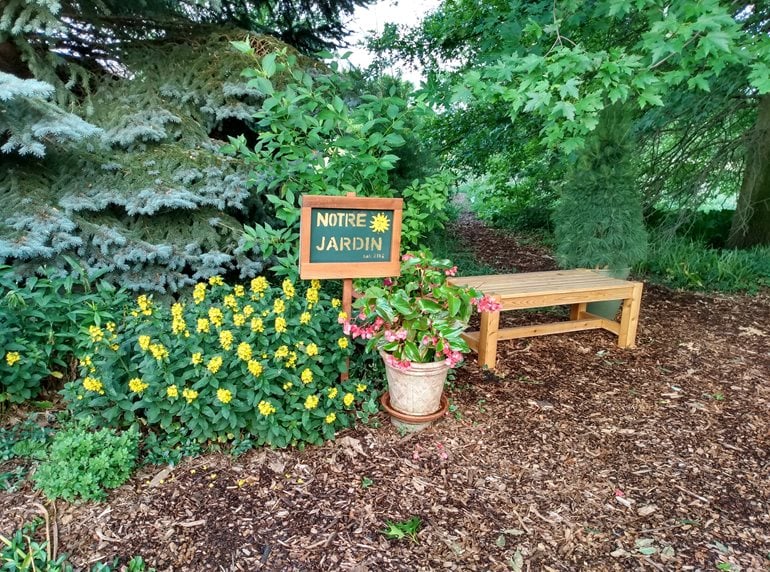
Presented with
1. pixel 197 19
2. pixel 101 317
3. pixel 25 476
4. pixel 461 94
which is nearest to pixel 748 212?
pixel 461 94

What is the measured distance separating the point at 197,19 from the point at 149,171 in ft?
5.00

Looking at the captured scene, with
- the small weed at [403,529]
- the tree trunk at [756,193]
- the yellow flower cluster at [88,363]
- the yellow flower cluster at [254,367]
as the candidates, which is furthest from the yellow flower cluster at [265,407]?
the tree trunk at [756,193]

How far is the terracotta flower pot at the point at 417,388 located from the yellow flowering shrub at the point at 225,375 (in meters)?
0.18

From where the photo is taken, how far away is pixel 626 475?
86.9 inches

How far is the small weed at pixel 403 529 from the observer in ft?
5.89

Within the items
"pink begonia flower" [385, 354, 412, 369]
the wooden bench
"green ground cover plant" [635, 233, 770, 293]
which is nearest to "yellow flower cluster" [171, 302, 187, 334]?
"pink begonia flower" [385, 354, 412, 369]

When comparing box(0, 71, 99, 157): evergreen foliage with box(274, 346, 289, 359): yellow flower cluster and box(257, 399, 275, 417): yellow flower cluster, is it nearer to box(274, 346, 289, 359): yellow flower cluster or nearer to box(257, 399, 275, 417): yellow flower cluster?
box(274, 346, 289, 359): yellow flower cluster

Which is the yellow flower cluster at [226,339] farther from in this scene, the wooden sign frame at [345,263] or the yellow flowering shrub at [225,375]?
the wooden sign frame at [345,263]

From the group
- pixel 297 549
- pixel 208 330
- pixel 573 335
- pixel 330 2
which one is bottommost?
pixel 297 549

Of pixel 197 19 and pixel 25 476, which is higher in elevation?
pixel 197 19

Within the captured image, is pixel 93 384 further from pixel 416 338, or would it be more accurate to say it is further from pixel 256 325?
pixel 416 338

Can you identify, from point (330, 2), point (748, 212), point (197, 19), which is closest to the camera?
point (197, 19)

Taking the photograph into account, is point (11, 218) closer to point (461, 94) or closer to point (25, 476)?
point (25, 476)

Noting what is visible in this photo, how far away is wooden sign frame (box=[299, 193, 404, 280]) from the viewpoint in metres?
2.26
